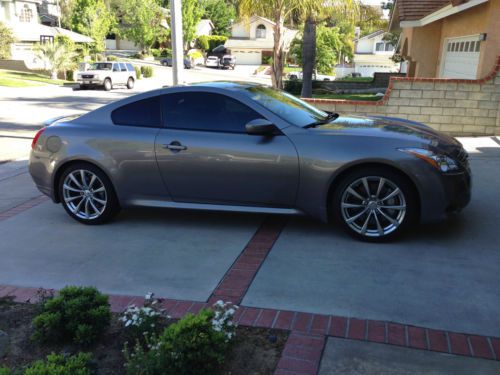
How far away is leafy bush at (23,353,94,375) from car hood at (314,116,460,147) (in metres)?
3.26

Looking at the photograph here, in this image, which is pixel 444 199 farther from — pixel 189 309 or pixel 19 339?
pixel 19 339

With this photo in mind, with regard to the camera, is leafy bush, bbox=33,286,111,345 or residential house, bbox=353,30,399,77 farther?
residential house, bbox=353,30,399,77

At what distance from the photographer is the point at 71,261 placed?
15.7ft

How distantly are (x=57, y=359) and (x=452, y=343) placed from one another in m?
2.40

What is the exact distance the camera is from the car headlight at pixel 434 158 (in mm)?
4719

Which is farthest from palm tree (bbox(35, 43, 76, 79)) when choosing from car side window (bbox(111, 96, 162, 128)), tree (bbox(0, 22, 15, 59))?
car side window (bbox(111, 96, 162, 128))

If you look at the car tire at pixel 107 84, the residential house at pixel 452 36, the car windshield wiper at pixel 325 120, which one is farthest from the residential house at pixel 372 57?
the car windshield wiper at pixel 325 120

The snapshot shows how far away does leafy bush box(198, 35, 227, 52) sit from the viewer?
237 feet

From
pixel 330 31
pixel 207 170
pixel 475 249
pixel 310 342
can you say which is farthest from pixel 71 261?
pixel 330 31

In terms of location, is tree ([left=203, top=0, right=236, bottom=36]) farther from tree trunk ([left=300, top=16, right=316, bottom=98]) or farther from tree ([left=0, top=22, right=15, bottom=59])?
tree trunk ([left=300, top=16, right=316, bottom=98])

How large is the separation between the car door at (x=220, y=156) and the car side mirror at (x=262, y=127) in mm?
62

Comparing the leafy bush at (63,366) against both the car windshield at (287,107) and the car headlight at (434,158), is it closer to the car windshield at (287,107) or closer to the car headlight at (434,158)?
the car windshield at (287,107)

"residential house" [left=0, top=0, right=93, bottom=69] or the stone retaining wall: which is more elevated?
"residential house" [left=0, top=0, right=93, bottom=69]

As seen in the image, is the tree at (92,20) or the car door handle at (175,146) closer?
the car door handle at (175,146)
